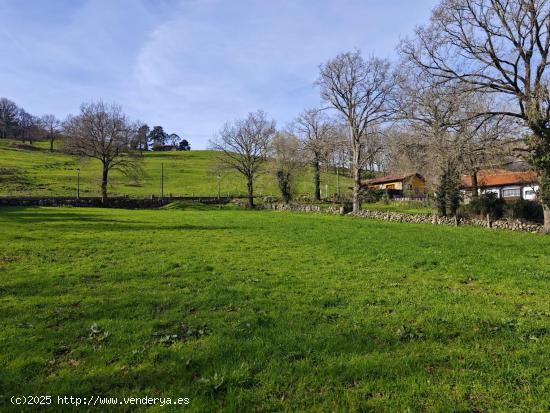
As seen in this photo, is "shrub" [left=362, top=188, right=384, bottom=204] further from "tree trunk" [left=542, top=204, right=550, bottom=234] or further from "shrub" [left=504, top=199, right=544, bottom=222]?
"tree trunk" [left=542, top=204, right=550, bottom=234]

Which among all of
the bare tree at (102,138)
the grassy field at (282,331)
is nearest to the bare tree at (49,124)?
the bare tree at (102,138)

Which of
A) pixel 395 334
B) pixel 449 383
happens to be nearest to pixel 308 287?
pixel 395 334

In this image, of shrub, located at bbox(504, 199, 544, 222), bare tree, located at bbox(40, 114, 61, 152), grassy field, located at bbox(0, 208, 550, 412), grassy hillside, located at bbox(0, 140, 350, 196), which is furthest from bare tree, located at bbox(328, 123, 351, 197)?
bare tree, located at bbox(40, 114, 61, 152)

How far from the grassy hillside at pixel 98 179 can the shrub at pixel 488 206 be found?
94.4 ft

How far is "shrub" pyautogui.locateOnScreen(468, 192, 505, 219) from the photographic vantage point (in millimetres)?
26156

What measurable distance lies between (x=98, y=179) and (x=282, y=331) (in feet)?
190

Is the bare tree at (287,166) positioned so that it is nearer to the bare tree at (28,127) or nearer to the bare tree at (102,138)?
the bare tree at (102,138)

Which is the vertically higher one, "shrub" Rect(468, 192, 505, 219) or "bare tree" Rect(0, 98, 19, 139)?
"bare tree" Rect(0, 98, 19, 139)

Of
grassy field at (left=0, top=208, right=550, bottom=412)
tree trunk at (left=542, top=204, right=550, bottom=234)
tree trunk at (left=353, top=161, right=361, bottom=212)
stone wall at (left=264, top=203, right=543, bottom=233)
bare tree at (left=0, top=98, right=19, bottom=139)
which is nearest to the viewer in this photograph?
grassy field at (left=0, top=208, right=550, bottom=412)

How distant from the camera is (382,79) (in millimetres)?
36094

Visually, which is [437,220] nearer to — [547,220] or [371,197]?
[547,220]

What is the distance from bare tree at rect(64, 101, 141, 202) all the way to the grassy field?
139 feet

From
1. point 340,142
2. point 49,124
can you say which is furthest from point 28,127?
point 340,142

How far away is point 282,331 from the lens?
604 cm
